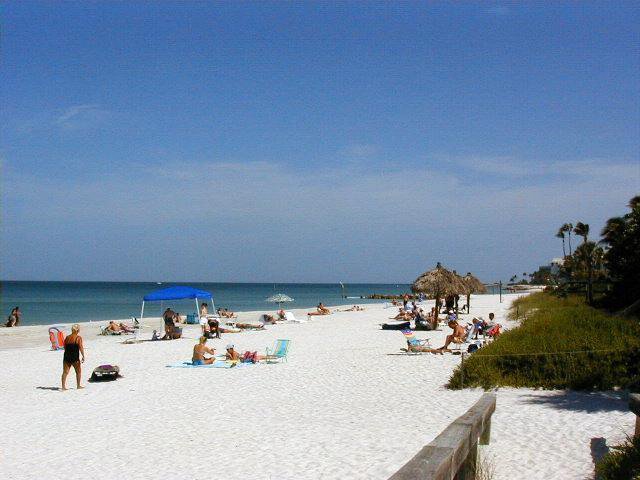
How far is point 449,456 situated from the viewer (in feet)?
9.18

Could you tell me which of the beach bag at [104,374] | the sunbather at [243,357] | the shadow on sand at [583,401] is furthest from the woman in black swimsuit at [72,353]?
the shadow on sand at [583,401]

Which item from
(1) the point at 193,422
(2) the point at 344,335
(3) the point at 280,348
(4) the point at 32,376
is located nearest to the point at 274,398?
(1) the point at 193,422

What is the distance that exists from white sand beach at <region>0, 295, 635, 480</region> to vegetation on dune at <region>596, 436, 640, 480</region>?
4.82 ft

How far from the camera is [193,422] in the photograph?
9.23m

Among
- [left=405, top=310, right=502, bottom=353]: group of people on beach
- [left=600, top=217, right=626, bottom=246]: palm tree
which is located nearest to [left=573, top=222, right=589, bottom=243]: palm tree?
[left=600, top=217, right=626, bottom=246]: palm tree

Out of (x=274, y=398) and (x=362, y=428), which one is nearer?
(x=362, y=428)

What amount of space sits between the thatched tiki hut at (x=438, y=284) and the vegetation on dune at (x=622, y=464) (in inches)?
847

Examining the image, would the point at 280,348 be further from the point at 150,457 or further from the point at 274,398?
the point at 150,457

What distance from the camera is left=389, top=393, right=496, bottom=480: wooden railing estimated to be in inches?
97.6

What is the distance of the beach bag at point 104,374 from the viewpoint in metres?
13.2

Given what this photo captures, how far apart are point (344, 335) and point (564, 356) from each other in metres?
12.2

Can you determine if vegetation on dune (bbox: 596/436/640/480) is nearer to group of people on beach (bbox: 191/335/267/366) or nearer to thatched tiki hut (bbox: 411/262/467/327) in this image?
group of people on beach (bbox: 191/335/267/366)

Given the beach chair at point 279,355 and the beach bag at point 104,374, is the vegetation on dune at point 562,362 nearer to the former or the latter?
the beach chair at point 279,355

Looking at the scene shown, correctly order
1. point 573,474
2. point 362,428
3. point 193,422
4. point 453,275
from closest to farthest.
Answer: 1. point 573,474
2. point 362,428
3. point 193,422
4. point 453,275
